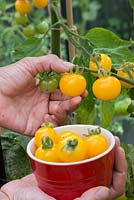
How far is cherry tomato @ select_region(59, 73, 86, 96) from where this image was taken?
38.6 inches

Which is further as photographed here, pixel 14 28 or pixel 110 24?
pixel 110 24

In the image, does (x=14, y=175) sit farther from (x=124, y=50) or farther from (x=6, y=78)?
(x=124, y=50)

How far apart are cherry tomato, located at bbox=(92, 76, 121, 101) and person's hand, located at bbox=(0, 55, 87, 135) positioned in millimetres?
189

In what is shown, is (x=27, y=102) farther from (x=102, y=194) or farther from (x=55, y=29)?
(x=102, y=194)

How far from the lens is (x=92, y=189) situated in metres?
0.91

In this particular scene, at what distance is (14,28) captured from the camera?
1.78 metres

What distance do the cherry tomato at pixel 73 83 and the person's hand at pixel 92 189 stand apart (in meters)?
0.12

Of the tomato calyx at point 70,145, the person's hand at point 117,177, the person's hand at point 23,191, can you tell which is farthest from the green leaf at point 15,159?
the tomato calyx at point 70,145

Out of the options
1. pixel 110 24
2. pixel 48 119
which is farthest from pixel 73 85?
pixel 110 24

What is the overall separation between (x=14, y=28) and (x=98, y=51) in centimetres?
72

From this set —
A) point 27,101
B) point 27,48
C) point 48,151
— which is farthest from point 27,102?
point 48,151

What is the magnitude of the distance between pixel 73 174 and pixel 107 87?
18 centimetres

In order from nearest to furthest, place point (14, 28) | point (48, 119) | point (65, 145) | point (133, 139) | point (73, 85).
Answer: point (65, 145)
point (73, 85)
point (48, 119)
point (14, 28)
point (133, 139)

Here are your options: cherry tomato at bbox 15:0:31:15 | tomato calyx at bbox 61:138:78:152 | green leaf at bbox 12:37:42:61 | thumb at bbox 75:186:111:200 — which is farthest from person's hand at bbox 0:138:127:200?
cherry tomato at bbox 15:0:31:15
